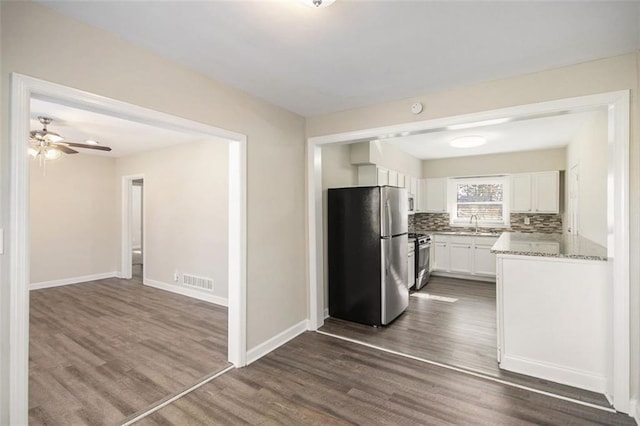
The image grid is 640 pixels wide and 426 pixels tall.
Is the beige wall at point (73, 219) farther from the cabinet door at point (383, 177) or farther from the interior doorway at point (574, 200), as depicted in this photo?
the interior doorway at point (574, 200)

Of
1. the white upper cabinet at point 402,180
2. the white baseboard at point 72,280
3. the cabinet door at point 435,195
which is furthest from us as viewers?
the cabinet door at point 435,195

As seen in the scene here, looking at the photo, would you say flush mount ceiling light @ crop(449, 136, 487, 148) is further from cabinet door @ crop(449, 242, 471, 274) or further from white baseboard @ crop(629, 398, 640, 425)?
white baseboard @ crop(629, 398, 640, 425)

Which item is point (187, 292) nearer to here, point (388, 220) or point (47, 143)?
point (47, 143)

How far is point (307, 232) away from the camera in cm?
369

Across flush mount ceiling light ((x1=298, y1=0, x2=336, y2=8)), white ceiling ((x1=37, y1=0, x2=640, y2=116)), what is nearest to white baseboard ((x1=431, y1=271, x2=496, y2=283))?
white ceiling ((x1=37, y1=0, x2=640, y2=116))

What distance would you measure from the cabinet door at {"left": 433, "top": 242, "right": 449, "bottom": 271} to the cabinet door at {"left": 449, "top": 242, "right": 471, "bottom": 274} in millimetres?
79

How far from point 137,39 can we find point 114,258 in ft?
19.5

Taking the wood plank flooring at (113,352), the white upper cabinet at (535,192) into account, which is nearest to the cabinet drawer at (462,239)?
the white upper cabinet at (535,192)

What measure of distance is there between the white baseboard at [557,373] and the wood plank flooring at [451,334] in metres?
0.05

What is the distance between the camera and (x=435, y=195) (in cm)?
679

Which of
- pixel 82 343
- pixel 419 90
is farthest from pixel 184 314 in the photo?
pixel 419 90

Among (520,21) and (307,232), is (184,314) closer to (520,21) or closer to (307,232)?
(307,232)

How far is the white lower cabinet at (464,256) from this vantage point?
5793mm

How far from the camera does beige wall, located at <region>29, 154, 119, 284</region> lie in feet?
18.1
